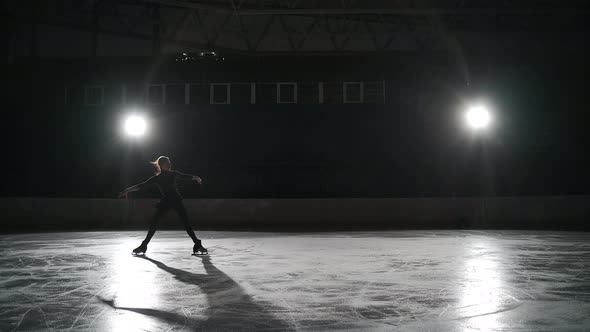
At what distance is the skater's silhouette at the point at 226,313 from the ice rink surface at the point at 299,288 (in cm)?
1

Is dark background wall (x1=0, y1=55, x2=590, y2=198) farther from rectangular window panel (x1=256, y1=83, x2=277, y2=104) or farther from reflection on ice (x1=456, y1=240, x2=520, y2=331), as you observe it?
reflection on ice (x1=456, y1=240, x2=520, y2=331)

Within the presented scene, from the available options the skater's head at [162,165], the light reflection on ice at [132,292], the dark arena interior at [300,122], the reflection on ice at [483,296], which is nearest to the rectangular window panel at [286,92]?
the dark arena interior at [300,122]

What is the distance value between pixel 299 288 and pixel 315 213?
43.4 feet

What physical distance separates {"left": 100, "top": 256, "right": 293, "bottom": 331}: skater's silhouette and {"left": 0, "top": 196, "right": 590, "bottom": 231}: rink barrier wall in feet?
41.1

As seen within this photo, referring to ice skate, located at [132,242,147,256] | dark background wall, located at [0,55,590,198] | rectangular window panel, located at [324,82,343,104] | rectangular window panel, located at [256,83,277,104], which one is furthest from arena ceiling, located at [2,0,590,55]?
ice skate, located at [132,242,147,256]

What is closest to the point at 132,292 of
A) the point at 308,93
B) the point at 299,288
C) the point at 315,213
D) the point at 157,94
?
the point at 299,288

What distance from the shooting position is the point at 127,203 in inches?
790

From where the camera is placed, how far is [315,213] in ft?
65.5

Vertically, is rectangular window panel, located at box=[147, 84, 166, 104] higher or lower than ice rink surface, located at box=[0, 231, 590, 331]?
higher

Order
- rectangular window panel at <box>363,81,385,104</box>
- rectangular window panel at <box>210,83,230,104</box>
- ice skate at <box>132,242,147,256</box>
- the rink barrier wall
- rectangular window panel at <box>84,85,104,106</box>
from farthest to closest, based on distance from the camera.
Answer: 1. rectangular window panel at <box>84,85,104,106</box>
2. rectangular window panel at <box>210,83,230,104</box>
3. rectangular window panel at <box>363,81,385,104</box>
4. the rink barrier wall
5. ice skate at <box>132,242,147,256</box>

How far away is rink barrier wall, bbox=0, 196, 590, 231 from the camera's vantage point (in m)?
19.5

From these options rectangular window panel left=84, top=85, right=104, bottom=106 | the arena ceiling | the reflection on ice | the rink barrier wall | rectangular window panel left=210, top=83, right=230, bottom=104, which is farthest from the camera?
rectangular window panel left=84, top=85, right=104, bottom=106

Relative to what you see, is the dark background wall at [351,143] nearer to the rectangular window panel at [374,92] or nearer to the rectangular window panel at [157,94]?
the rectangular window panel at [374,92]

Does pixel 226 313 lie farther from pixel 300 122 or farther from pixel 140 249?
pixel 300 122
